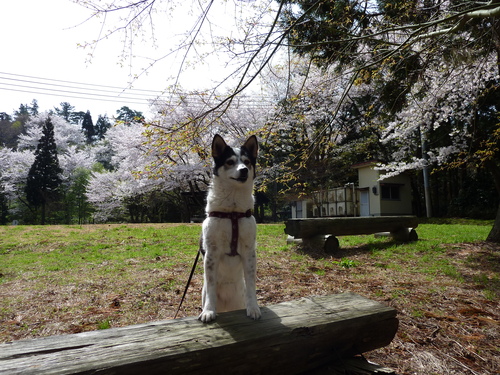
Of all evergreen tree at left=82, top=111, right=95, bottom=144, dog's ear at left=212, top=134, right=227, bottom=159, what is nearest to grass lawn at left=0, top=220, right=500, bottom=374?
dog's ear at left=212, top=134, right=227, bottom=159

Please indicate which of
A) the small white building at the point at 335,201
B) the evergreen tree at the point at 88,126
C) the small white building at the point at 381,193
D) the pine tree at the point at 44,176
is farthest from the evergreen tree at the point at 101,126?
the small white building at the point at 381,193

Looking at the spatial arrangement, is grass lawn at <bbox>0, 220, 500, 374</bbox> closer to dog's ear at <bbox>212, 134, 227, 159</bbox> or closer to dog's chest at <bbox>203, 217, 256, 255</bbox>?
dog's chest at <bbox>203, 217, 256, 255</bbox>

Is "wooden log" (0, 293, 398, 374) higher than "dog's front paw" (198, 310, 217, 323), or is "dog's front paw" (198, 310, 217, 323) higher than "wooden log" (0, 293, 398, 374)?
"dog's front paw" (198, 310, 217, 323)

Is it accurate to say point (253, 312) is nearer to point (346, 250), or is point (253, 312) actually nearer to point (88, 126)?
point (346, 250)

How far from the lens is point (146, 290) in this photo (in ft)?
15.8

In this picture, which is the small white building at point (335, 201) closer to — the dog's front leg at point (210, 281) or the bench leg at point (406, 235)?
the bench leg at point (406, 235)

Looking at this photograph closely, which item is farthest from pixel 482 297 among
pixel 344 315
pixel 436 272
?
pixel 344 315

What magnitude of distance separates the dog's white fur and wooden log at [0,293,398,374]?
262 mm

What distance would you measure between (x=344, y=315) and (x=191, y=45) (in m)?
3.66

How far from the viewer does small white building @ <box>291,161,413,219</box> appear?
19.6 meters

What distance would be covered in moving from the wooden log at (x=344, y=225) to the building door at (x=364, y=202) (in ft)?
37.9

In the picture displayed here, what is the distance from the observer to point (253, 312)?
225 cm

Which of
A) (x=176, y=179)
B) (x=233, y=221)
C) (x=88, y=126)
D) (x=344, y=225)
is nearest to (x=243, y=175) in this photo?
(x=233, y=221)

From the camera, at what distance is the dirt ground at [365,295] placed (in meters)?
2.86
